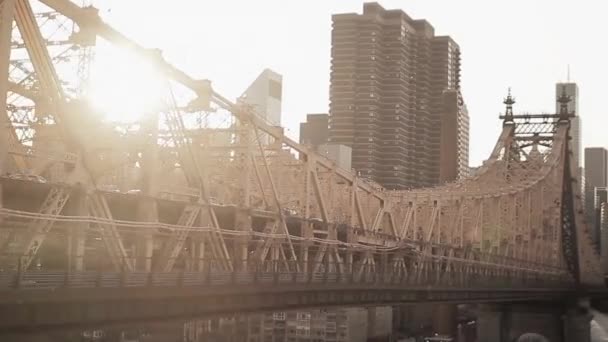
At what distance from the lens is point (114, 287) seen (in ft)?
96.4

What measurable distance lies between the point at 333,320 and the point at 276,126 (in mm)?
91252

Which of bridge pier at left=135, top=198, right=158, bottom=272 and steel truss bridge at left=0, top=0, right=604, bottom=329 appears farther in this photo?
bridge pier at left=135, top=198, right=158, bottom=272

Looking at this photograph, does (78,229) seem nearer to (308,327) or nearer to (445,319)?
(308,327)

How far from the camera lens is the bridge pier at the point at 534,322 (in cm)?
10550

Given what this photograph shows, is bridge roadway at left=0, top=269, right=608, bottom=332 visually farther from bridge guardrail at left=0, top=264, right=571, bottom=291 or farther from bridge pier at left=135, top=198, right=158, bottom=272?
bridge pier at left=135, top=198, right=158, bottom=272

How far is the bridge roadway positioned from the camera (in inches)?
1035

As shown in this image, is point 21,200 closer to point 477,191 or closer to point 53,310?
point 53,310

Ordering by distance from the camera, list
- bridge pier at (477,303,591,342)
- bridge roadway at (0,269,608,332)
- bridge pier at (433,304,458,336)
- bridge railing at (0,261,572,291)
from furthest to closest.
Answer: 1. bridge pier at (433,304,458,336)
2. bridge pier at (477,303,591,342)
3. bridge railing at (0,261,572,291)
4. bridge roadway at (0,269,608,332)

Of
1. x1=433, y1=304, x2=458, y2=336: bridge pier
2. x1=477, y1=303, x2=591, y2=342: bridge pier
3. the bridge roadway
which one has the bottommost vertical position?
x1=433, y1=304, x2=458, y2=336: bridge pier

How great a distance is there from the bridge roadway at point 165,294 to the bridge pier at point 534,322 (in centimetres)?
4933

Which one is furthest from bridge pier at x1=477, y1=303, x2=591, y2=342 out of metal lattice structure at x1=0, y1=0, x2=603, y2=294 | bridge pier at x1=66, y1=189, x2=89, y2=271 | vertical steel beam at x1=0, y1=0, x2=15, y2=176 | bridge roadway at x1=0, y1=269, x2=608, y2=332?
vertical steel beam at x1=0, y1=0, x2=15, y2=176

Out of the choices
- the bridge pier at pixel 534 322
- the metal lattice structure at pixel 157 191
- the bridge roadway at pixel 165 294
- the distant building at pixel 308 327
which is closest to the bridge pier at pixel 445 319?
the distant building at pixel 308 327

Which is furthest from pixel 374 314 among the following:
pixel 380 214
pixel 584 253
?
pixel 380 214

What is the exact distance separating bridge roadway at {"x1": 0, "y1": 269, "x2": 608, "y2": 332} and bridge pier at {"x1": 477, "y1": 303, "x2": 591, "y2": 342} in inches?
1942
